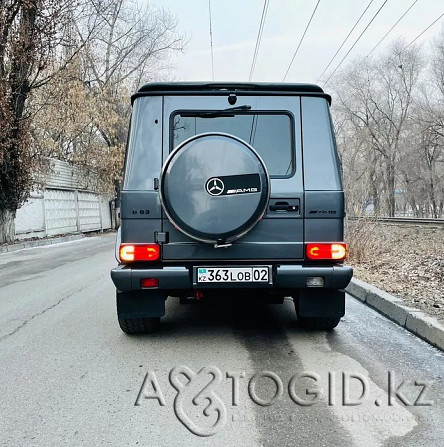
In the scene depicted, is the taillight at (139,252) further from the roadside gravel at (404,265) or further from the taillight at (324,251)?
the roadside gravel at (404,265)

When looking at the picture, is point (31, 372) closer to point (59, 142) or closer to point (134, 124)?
point (134, 124)

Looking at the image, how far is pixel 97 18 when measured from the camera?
64.5 ft

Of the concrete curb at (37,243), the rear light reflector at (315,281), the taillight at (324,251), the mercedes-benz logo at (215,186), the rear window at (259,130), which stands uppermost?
the rear window at (259,130)

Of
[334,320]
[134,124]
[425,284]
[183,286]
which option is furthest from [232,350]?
[425,284]

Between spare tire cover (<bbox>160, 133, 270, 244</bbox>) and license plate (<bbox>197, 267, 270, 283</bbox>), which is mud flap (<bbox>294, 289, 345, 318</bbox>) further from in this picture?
spare tire cover (<bbox>160, 133, 270, 244</bbox>)

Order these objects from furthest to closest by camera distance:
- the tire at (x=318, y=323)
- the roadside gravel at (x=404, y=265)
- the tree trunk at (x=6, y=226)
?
the tree trunk at (x=6, y=226) < the roadside gravel at (x=404, y=265) < the tire at (x=318, y=323)

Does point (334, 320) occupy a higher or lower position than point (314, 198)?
lower

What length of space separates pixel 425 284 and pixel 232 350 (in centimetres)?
435

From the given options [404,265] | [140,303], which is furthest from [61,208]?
[140,303]

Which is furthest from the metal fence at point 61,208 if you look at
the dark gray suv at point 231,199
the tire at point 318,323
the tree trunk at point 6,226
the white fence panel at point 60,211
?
the tire at point 318,323

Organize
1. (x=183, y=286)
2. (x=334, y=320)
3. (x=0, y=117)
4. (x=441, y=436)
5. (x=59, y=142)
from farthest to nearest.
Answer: (x=59, y=142), (x=0, y=117), (x=334, y=320), (x=183, y=286), (x=441, y=436)

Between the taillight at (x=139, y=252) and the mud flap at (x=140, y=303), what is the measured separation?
1.19ft

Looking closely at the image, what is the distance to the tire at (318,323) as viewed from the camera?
4.71 meters

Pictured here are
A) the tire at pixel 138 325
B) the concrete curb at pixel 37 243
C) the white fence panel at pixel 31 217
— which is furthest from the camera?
the white fence panel at pixel 31 217
